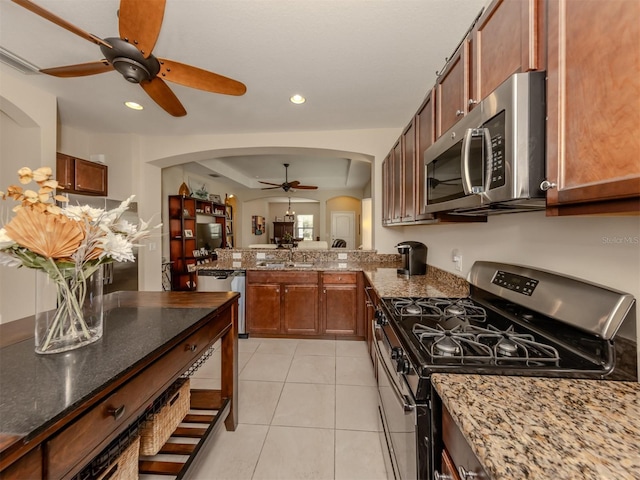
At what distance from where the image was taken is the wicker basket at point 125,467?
100cm

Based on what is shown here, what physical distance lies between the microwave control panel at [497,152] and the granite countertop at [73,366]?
1.33 meters

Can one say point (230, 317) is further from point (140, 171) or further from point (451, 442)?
point (140, 171)

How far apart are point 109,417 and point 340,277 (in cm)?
258

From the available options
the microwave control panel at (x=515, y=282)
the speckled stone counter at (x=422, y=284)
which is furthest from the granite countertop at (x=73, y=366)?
the microwave control panel at (x=515, y=282)

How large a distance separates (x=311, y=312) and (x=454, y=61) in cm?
272

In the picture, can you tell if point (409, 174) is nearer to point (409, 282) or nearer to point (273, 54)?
point (409, 282)

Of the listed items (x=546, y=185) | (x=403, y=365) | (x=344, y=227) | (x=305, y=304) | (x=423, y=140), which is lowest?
(x=305, y=304)

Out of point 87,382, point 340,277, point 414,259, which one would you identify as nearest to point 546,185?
point 87,382

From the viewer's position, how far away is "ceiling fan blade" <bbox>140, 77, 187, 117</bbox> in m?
1.72

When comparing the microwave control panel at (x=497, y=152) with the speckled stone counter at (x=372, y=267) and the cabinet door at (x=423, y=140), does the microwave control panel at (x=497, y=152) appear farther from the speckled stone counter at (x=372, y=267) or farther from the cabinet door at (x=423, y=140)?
the speckled stone counter at (x=372, y=267)

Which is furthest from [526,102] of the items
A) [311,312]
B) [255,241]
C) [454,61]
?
[255,241]

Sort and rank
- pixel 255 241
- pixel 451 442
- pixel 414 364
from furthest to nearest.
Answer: pixel 255 241, pixel 414 364, pixel 451 442

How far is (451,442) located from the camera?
2.45 feet

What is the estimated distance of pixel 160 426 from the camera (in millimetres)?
1312
